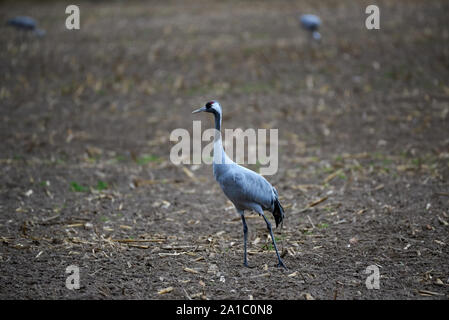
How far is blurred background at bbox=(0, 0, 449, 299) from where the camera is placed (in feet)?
16.6

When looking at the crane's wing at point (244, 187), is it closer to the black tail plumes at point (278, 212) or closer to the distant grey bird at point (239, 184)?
the distant grey bird at point (239, 184)

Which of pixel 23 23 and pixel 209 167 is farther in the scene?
pixel 23 23

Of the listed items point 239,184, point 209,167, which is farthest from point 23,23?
point 239,184

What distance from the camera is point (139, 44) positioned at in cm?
1507

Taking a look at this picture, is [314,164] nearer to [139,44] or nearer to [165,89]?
[165,89]

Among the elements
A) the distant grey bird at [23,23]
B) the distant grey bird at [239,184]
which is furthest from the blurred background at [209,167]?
the distant grey bird at [239,184]

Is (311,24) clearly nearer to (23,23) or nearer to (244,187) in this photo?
(23,23)

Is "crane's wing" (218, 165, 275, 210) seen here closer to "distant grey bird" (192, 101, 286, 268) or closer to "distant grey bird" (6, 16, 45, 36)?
"distant grey bird" (192, 101, 286, 268)

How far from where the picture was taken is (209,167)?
8398 mm

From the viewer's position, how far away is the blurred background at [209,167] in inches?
199

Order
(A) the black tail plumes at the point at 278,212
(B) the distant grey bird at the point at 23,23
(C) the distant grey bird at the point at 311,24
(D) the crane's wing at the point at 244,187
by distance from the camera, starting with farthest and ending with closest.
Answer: (B) the distant grey bird at the point at 23,23, (C) the distant grey bird at the point at 311,24, (A) the black tail plumes at the point at 278,212, (D) the crane's wing at the point at 244,187

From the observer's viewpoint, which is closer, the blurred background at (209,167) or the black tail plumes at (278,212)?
the blurred background at (209,167)
